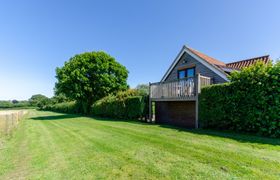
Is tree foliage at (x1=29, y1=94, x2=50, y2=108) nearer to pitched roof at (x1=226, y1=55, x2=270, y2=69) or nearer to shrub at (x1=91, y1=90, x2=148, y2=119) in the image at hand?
shrub at (x1=91, y1=90, x2=148, y2=119)

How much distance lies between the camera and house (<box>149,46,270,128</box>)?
9.71 m

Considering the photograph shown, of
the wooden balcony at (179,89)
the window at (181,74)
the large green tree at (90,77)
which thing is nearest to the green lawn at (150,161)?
the wooden balcony at (179,89)

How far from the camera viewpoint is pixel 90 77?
69.4 ft

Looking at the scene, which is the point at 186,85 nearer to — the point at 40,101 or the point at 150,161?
the point at 150,161

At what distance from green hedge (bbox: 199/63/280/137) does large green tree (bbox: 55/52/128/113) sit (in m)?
15.2

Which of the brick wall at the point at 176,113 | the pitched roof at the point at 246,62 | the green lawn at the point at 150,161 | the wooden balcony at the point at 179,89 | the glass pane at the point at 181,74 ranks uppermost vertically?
the pitched roof at the point at 246,62

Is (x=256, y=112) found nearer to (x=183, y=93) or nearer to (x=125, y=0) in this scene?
(x=183, y=93)

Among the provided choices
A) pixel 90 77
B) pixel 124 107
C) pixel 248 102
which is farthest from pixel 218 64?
pixel 90 77

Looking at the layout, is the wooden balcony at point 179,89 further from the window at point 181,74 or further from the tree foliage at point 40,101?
the tree foliage at point 40,101

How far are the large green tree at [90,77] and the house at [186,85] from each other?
9771 mm

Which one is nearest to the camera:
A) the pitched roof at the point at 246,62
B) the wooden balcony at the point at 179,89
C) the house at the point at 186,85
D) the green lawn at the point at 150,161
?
the green lawn at the point at 150,161

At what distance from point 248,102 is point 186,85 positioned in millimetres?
3642

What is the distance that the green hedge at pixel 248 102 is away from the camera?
625cm

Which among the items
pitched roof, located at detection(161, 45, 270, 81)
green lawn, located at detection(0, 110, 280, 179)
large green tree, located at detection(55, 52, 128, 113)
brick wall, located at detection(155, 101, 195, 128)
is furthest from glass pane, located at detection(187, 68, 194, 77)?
large green tree, located at detection(55, 52, 128, 113)
